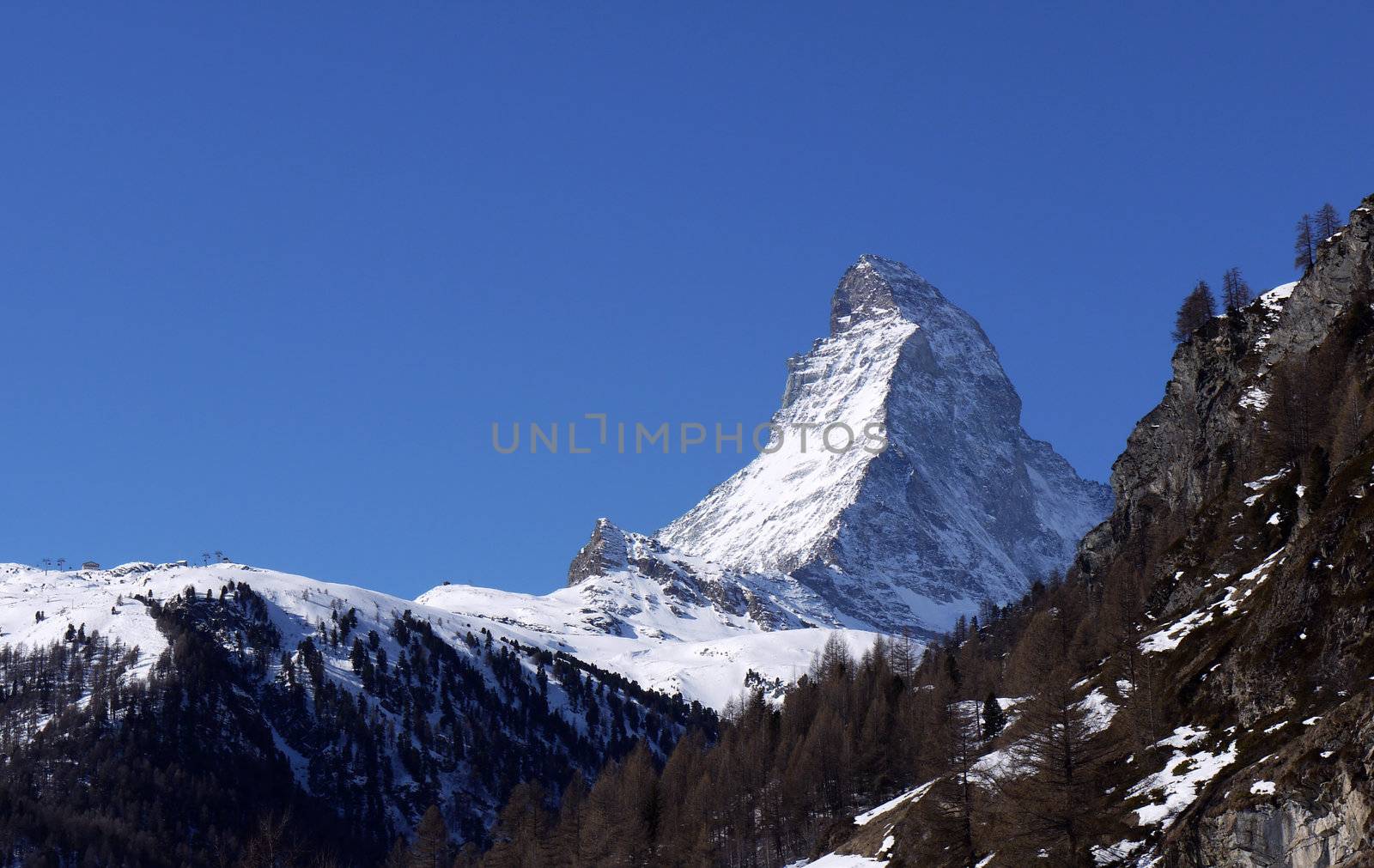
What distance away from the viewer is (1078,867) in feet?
191

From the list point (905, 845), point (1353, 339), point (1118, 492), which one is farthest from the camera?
point (1118, 492)

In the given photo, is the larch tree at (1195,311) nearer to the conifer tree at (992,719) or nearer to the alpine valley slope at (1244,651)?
the alpine valley slope at (1244,651)

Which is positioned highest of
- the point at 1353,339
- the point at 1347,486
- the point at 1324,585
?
the point at 1353,339

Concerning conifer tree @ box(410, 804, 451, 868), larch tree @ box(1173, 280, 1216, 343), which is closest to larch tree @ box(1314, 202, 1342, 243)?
larch tree @ box(1173, 280, 1216, 343)

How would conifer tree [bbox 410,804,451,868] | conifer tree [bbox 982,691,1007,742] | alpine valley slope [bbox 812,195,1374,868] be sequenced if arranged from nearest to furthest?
alpine valley slope [bbox 812,195,1374,868], conifer tree [bbox 982,691,1007,742], conifer tree [bbox 410,804,451,868]

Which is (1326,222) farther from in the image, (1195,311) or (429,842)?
(429,842)

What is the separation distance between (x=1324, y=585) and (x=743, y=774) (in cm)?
8289

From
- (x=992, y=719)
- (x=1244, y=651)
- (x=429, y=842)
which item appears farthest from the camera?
(x=429, y=842)

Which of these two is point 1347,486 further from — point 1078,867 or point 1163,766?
point 1078,867

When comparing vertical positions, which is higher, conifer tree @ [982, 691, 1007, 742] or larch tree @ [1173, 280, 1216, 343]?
larch tree @ [1173, 280, 1216, 343]

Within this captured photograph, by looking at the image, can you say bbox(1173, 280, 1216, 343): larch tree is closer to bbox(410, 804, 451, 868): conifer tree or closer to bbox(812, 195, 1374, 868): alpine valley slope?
bbox(812, 195, 1374, 868): alpine valley slope

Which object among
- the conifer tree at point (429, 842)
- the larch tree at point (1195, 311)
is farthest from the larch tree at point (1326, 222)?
the conifer tree at point (429, 842)

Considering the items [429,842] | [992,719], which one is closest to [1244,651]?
[992,719]

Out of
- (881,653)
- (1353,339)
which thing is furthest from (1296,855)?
(881,653)
